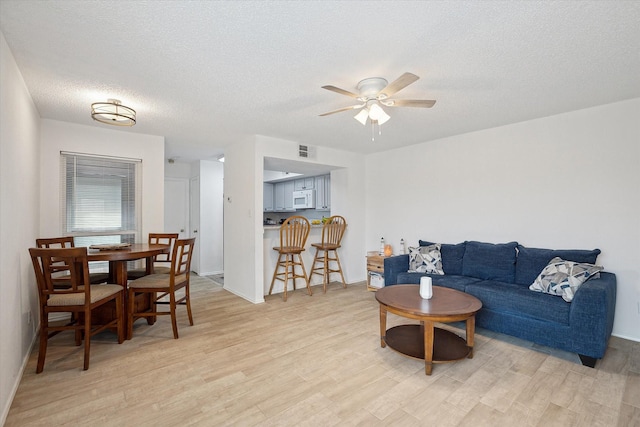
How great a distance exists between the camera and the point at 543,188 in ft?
11.2

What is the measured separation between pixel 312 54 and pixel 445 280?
108 inches

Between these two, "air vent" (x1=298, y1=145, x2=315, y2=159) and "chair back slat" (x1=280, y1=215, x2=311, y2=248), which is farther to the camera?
"air vent" (x1=298, y1=145, x2=315, y2=159)

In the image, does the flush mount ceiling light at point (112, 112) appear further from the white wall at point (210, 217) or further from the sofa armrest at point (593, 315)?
the sofa armrest at point (593, 315)

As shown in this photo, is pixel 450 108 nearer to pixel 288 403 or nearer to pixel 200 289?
pixel 288 403

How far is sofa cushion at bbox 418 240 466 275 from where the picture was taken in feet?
12.6

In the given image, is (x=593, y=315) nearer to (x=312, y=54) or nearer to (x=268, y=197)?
(x=312, y=54)

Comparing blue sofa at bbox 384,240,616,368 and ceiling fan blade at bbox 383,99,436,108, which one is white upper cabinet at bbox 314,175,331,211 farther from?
ceiling fan blade at bbox 383,99,436,108

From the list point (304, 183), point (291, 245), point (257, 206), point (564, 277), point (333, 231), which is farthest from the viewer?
point (304, 183)

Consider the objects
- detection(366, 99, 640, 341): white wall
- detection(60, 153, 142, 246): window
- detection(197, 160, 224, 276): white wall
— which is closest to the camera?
detection(366, 99, 640, 341): white wall

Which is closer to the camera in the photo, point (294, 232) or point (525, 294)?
point (525, 294)

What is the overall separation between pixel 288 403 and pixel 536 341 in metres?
2.26

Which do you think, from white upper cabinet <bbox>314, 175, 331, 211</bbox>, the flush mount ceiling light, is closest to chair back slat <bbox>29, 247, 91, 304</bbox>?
the flush mount ceiling light

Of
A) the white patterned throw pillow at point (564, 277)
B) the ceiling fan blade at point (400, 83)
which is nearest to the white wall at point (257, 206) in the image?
the ceiling fan blade at point (400, 83)

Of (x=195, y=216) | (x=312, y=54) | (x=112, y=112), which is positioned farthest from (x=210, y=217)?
(x=312, y=54)
